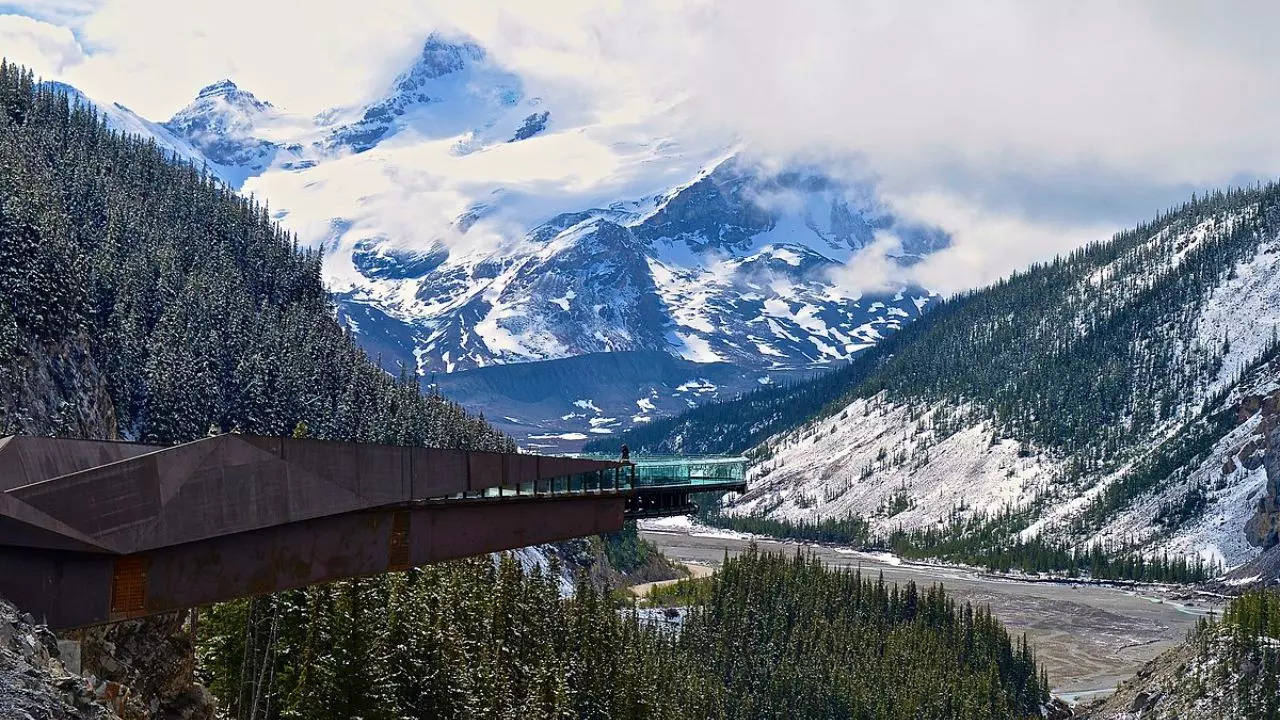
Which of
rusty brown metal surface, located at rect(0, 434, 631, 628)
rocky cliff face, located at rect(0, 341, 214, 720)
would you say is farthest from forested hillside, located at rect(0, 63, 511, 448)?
rusty brown metal surface, located at rect(0, 434, 631, 628)

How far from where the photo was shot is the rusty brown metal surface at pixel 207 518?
1998cm

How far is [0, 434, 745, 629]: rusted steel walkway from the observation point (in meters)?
20.0

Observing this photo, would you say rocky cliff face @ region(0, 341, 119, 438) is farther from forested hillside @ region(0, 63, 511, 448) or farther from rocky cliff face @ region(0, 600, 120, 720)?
rocky cliff face @ region(0, 600, 120, 720)

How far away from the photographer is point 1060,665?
643 ft

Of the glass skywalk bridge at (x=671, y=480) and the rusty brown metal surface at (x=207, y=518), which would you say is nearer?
the rusty brown metal surface at (x=207, y=518)

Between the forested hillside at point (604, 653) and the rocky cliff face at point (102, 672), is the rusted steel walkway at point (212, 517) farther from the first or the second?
the forested hillside at point (604, 653)

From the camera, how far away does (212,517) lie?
2247cm

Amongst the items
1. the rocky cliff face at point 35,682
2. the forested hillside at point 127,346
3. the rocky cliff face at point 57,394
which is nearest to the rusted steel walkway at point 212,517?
the rocky cliff face at point 35,682

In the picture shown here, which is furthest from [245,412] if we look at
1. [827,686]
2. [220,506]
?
[220,506]

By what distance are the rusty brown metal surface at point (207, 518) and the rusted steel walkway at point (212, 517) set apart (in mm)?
24

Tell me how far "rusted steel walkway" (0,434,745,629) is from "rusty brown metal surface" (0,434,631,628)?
0.08ft

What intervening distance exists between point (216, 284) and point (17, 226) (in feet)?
240

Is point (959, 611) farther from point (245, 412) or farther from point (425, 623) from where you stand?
point (425, 623)

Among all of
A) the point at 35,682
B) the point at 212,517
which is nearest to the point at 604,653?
the point at 212,517
